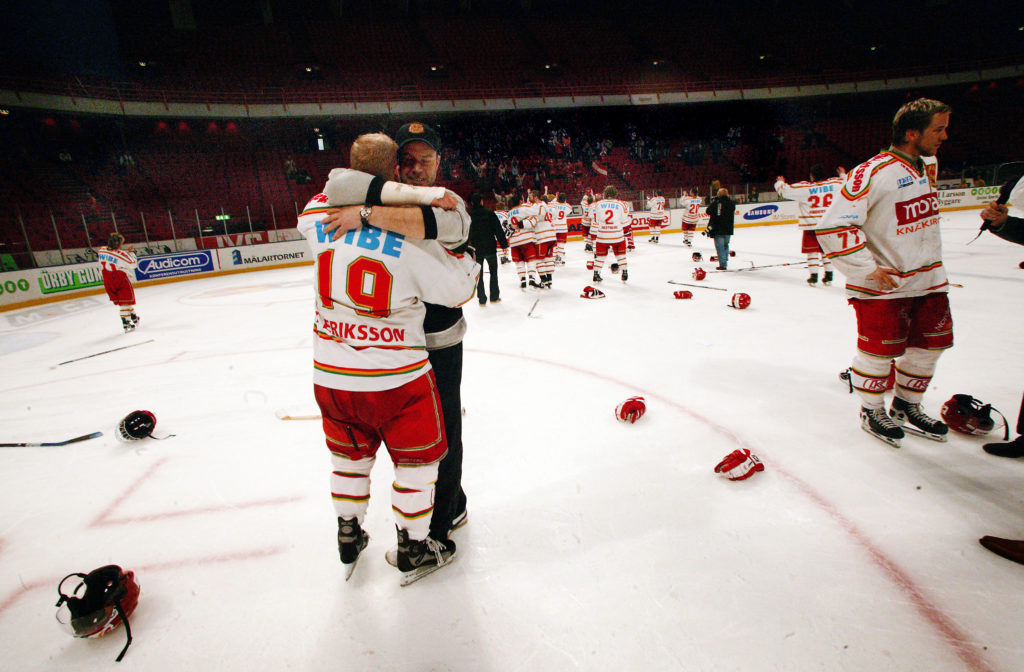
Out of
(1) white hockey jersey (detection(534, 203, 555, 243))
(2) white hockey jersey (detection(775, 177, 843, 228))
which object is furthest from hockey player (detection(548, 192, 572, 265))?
(2) white hockey jersey (detection(775, 177, 843, 228))

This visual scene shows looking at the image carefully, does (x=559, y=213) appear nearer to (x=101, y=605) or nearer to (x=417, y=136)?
(x=417, y=136)

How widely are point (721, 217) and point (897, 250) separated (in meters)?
6.28

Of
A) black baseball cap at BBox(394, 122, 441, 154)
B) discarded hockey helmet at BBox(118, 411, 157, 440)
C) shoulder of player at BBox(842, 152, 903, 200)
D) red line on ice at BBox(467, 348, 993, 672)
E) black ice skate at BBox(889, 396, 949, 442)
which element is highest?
black baseball cap at BBox(394, 122, 441, 154)

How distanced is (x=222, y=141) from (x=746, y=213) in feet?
75.0

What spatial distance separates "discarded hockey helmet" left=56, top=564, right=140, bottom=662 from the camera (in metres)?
1.62

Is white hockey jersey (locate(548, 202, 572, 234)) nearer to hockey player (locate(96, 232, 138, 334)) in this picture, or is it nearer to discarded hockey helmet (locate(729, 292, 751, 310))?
discarded hockey helmet (locate(729, 292, 751, 310))

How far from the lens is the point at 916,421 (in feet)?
8.88

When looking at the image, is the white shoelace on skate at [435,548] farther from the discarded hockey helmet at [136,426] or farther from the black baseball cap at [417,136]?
the discarded hockey helmet at [136,426]

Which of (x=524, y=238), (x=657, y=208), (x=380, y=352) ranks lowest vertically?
(x=524, y=238)

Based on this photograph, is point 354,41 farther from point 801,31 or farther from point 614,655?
point 614,655

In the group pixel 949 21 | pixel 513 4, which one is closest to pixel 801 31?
pixel 949 21

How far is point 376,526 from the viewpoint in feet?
7.38

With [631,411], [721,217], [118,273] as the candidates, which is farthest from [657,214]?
[118,273]

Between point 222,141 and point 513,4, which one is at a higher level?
point 513,4
